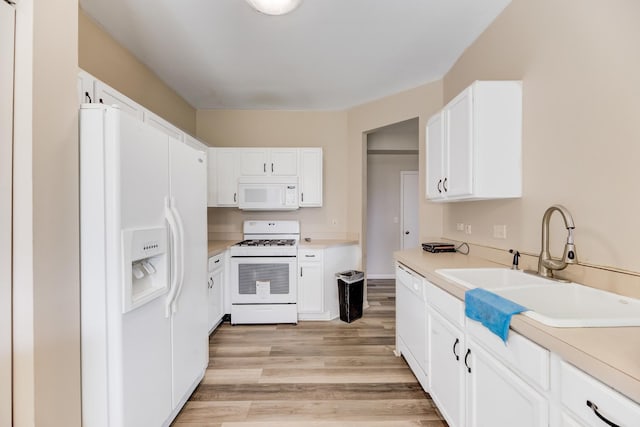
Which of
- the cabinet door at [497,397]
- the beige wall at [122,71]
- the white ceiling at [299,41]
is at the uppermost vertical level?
the white ceiling at [299,41]

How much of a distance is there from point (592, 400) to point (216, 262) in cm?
283

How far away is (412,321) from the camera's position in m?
2.01

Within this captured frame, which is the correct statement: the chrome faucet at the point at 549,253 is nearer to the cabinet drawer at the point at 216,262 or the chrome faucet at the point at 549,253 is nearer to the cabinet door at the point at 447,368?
the cabinet door at the point at 447,368

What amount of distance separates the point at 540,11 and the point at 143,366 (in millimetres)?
2971

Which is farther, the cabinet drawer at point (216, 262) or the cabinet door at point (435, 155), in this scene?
the cabinet drawer at point (216, 262)

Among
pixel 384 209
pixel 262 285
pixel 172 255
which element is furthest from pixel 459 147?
pixel 384 209

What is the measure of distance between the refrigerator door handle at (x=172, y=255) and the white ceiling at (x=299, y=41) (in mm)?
1460

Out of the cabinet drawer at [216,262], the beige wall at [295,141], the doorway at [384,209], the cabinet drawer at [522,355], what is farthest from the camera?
the doorway at [384,209]

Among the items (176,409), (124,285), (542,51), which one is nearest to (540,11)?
(542,51)

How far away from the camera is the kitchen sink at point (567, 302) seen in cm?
88

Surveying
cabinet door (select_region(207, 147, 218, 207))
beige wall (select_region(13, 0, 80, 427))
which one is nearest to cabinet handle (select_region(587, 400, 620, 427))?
beige wall (select_region(13, 0, 80, 427))

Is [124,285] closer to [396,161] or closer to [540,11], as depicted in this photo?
[540,11]

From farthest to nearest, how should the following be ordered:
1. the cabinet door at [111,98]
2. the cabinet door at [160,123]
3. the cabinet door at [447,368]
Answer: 1. the cabinet door at [160,123]
2. the cabinet door at [111,98]
3. the cabinet door at [447,368]

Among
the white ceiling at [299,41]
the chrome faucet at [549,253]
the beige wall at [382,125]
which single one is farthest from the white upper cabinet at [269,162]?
the chrome faucet at [549,253]
